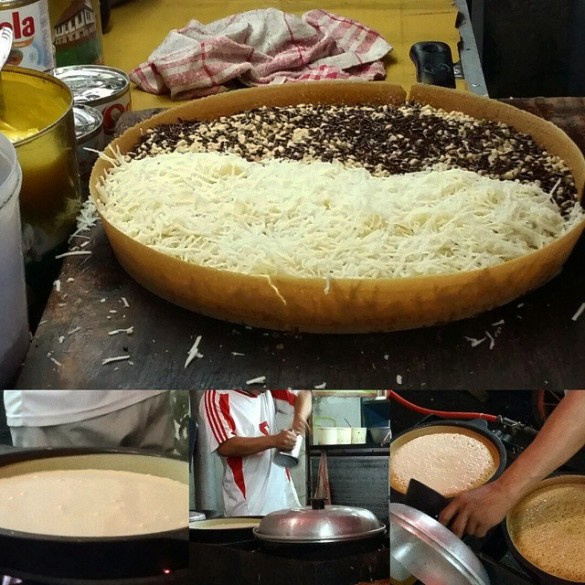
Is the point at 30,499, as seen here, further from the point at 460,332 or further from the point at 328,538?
the point at 460,332

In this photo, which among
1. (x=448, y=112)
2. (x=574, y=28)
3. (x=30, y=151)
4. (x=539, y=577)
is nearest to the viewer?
(x=539, y=577)

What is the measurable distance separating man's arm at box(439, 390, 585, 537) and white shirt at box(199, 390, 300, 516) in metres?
0.14

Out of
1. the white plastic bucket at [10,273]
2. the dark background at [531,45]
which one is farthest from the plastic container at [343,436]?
the dark background at [531,45]

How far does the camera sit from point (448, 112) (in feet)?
4.70

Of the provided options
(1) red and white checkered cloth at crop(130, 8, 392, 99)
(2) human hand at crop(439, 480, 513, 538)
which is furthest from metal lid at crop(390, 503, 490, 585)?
(1) red and white checkered cloth at crop(130, 8, 392, 99)

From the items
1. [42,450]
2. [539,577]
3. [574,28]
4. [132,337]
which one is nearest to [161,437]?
[42,450]

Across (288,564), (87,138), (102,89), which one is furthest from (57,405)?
(102,89)

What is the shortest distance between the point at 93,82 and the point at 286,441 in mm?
942

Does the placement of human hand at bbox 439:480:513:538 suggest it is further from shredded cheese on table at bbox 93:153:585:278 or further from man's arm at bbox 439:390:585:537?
shredded cheese on table at bbox 93:153:585:278

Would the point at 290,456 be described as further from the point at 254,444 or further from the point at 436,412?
the point at 436,412

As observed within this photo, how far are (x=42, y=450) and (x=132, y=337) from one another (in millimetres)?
224

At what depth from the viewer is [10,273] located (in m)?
0.84

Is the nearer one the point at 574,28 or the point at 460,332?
the point at 460,332

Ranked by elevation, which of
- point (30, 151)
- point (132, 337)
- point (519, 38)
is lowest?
point (519, 38)
